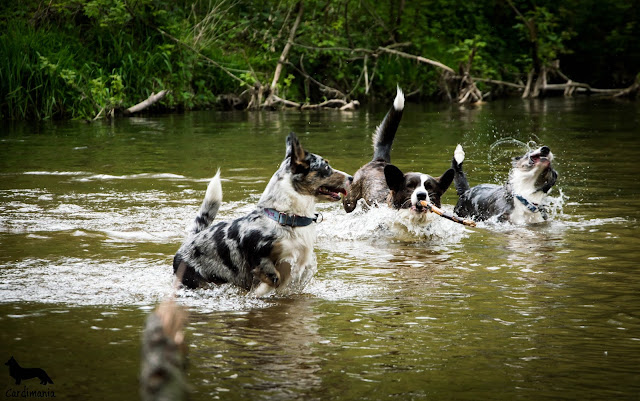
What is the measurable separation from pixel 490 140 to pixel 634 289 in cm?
880

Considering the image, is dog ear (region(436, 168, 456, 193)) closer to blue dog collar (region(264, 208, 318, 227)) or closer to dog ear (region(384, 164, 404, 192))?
dog ear (region(384, 164, 404, 192))

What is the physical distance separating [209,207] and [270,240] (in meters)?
0.62

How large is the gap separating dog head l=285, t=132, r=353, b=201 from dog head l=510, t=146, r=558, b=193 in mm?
2885

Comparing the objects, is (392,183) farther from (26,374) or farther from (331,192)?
(26,374)

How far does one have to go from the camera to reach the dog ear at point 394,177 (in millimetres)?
7223

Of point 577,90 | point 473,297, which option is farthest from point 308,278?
point 577,90

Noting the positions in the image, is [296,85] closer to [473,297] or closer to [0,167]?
[0,167]

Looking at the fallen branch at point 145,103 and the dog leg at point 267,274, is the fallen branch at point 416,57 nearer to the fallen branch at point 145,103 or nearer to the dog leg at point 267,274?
the fallen branch at point 145,103

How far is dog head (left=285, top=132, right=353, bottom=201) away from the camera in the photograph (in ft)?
17.5

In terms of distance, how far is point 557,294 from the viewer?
5191 millimetres

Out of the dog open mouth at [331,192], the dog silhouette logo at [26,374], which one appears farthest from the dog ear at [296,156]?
the dog silhouette logo at [26,374]

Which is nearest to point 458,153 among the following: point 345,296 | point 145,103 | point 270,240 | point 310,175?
point 310,175

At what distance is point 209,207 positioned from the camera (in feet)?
18.3

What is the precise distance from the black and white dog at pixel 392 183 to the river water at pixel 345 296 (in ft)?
0.65
